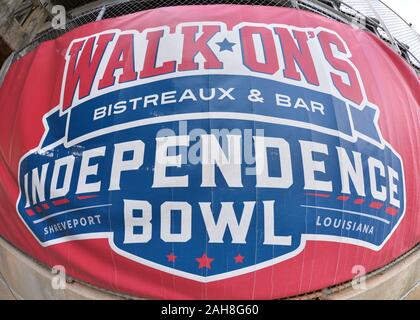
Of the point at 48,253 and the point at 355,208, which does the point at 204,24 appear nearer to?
the point at 355,208

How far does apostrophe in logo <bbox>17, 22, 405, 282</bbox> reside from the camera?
341cm

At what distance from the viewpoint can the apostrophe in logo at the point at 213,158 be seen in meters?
3.41

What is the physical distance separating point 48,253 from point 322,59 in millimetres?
3541

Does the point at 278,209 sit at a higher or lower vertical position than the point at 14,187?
lower

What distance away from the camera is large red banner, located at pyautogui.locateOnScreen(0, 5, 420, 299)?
342cm

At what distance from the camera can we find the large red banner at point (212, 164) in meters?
3.42

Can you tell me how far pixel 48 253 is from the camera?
3811 millimetres

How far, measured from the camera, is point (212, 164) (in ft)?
11.4

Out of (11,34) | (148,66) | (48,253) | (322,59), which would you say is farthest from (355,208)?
(11,34)

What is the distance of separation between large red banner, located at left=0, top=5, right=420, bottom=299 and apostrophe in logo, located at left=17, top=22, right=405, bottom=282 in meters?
0.01

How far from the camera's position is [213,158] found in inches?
137

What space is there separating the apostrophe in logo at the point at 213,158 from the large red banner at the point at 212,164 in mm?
13

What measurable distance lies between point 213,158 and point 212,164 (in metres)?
0.06

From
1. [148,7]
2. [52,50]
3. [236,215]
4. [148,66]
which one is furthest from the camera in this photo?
[148,7]
